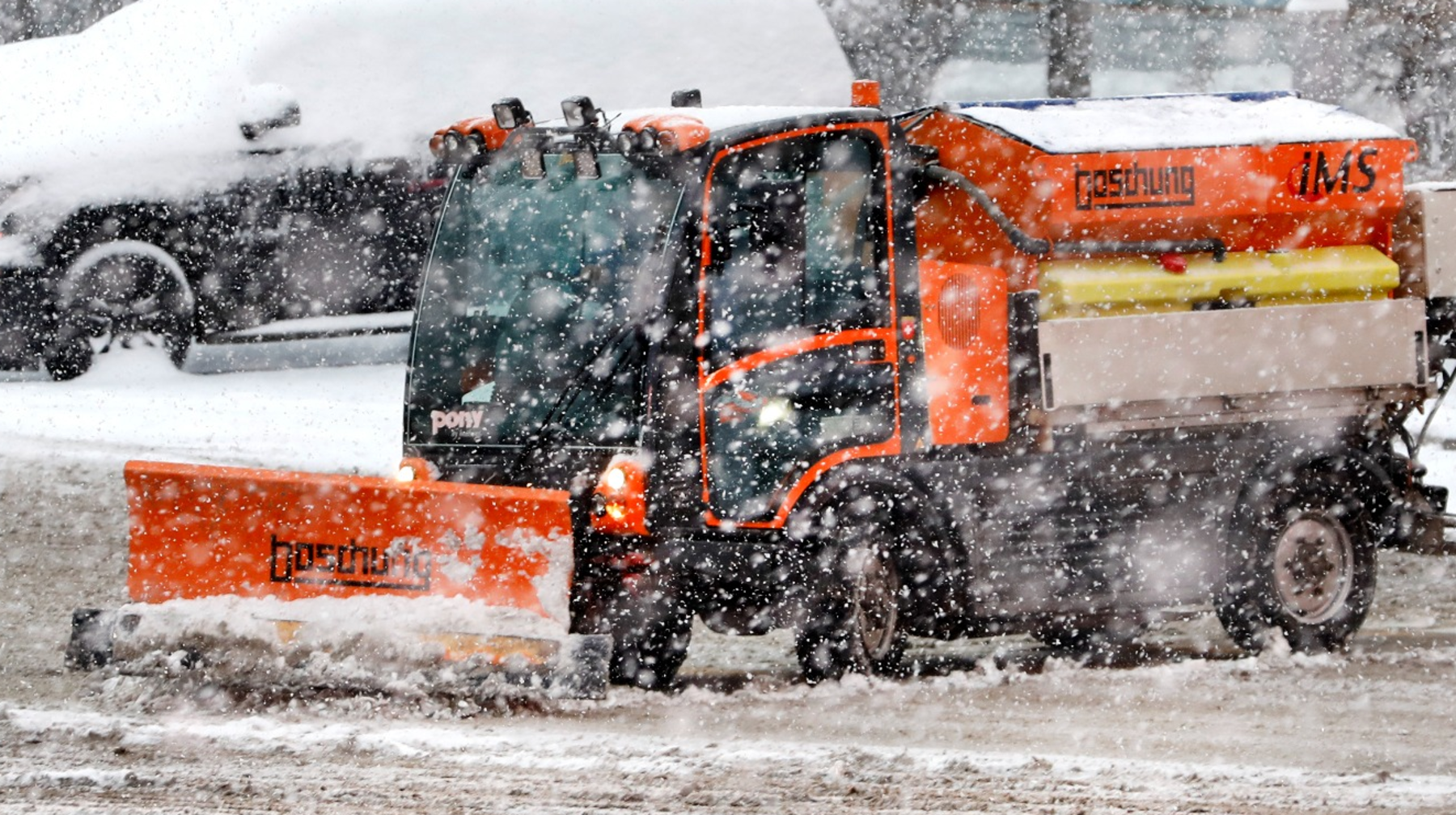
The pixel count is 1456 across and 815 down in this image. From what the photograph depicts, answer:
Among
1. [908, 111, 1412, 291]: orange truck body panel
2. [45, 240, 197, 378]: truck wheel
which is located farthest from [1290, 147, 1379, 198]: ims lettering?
[45, 240, 197, 378]: truck wheel

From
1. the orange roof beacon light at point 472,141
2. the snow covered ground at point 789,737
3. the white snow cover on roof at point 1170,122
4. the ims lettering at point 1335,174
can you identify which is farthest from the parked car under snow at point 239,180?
the ims lettering at point 1335,174

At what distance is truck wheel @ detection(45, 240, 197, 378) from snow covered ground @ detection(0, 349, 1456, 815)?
2.91m

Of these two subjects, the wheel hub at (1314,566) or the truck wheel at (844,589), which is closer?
the truck wheel at (844,589)

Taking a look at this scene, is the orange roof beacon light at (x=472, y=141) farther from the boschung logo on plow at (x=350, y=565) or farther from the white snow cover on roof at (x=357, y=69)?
the white snow cover on roof at (x=357, y=69)

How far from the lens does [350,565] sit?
7.11 metres

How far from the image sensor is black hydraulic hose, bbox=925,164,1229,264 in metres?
7.95

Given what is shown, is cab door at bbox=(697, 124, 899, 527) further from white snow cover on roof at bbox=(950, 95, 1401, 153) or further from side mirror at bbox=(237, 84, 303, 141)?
side mirror at bbox=(237, 84, 303, 141)

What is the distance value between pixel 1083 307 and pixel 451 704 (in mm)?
2796

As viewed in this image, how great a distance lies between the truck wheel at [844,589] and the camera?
7.48 m

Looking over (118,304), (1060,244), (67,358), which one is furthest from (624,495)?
(67,358)

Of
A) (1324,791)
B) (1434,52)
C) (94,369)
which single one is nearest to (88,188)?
(94,369)

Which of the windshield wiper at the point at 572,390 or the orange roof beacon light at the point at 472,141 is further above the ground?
the orange roof beacon light at the point at 472,141

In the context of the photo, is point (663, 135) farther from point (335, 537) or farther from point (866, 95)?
point (335, 537)

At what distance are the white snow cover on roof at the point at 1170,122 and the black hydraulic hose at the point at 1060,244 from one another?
10.4 inches
